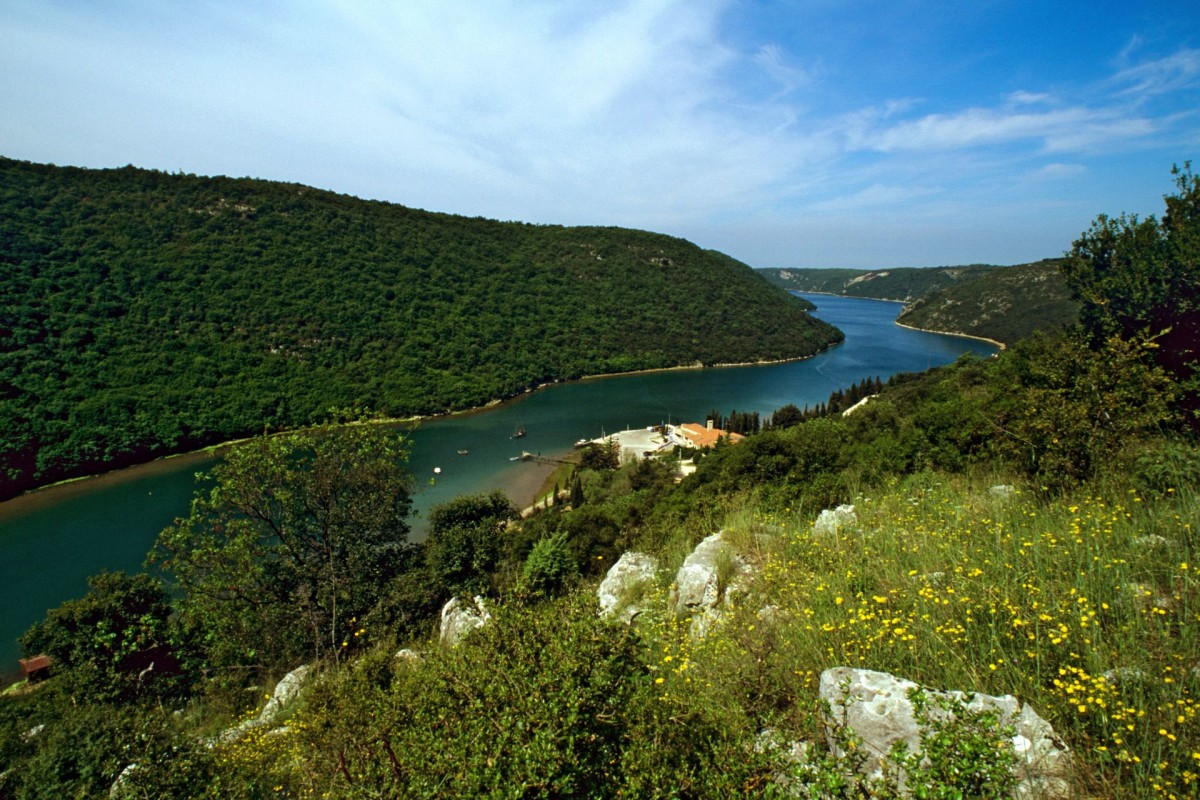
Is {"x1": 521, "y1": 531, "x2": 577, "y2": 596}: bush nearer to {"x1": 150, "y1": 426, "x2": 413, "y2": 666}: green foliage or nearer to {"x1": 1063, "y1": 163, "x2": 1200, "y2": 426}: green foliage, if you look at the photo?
{"x1": 150, "y1": 426, "x2": 413, "y2": 666}: green foliage

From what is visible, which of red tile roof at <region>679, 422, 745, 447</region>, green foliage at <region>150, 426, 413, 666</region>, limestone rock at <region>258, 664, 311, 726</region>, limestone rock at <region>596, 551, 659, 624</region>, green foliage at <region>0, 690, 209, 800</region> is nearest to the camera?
green foliage at <region>0, 690, 209, 800</region>

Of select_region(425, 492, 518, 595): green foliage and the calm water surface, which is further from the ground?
select_region(425, 492, 518, 595): green foliage

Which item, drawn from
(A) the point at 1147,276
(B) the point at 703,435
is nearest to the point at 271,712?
(A) the point at 1147,276

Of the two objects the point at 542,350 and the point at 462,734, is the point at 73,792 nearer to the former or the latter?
the point at 462,734

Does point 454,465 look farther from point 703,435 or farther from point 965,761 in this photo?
point 965,761

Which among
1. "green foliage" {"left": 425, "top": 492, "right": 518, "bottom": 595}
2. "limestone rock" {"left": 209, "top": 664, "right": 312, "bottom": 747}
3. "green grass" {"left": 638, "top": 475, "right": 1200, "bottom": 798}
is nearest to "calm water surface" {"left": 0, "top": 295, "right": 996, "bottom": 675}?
"green foliage" {"left": 425, "top": 492, "right": 518, "bottom": 595}

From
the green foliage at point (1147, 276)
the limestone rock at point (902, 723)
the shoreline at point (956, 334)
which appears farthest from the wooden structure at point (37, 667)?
the shoreline at point (956, 334)
